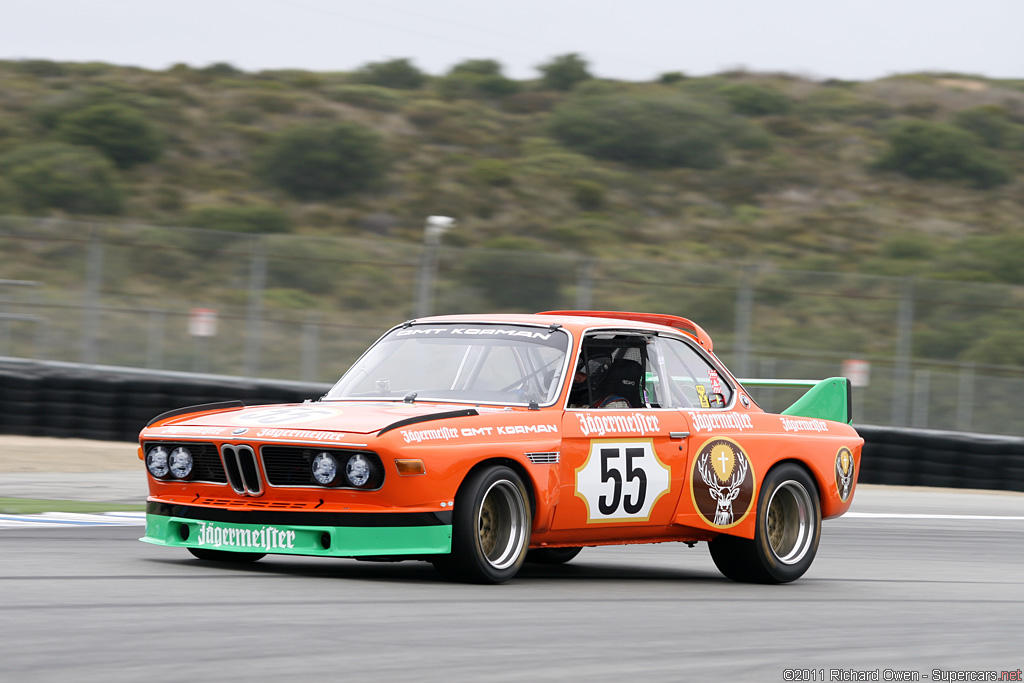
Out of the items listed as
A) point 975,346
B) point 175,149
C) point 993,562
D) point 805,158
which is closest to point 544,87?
point 805,158

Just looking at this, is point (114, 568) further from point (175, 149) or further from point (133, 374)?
point (175, 149)

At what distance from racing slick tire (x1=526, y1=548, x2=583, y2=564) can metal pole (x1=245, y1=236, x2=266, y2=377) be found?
14226mm

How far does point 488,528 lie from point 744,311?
51.4 feet

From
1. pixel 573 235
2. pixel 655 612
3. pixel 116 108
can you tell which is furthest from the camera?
pixel 116 108

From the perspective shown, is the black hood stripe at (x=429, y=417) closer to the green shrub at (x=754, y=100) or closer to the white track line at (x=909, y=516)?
the white track line at (x=909, y=516)

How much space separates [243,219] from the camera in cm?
4341

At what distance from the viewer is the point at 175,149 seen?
5169 centimetres

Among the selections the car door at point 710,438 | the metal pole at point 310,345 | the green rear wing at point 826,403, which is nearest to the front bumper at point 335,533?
the car door at point 710,438

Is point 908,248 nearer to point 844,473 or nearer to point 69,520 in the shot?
point 844,473

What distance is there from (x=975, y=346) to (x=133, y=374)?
13.4 metres

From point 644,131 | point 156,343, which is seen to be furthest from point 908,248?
point 156,343

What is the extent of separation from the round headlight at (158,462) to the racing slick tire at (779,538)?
3.16 m

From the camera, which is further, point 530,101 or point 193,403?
point 530,101

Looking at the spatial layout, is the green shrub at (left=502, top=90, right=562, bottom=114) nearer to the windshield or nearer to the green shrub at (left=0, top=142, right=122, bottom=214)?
the green shrub at (left=0, top=142, right=122, bottom=214)
